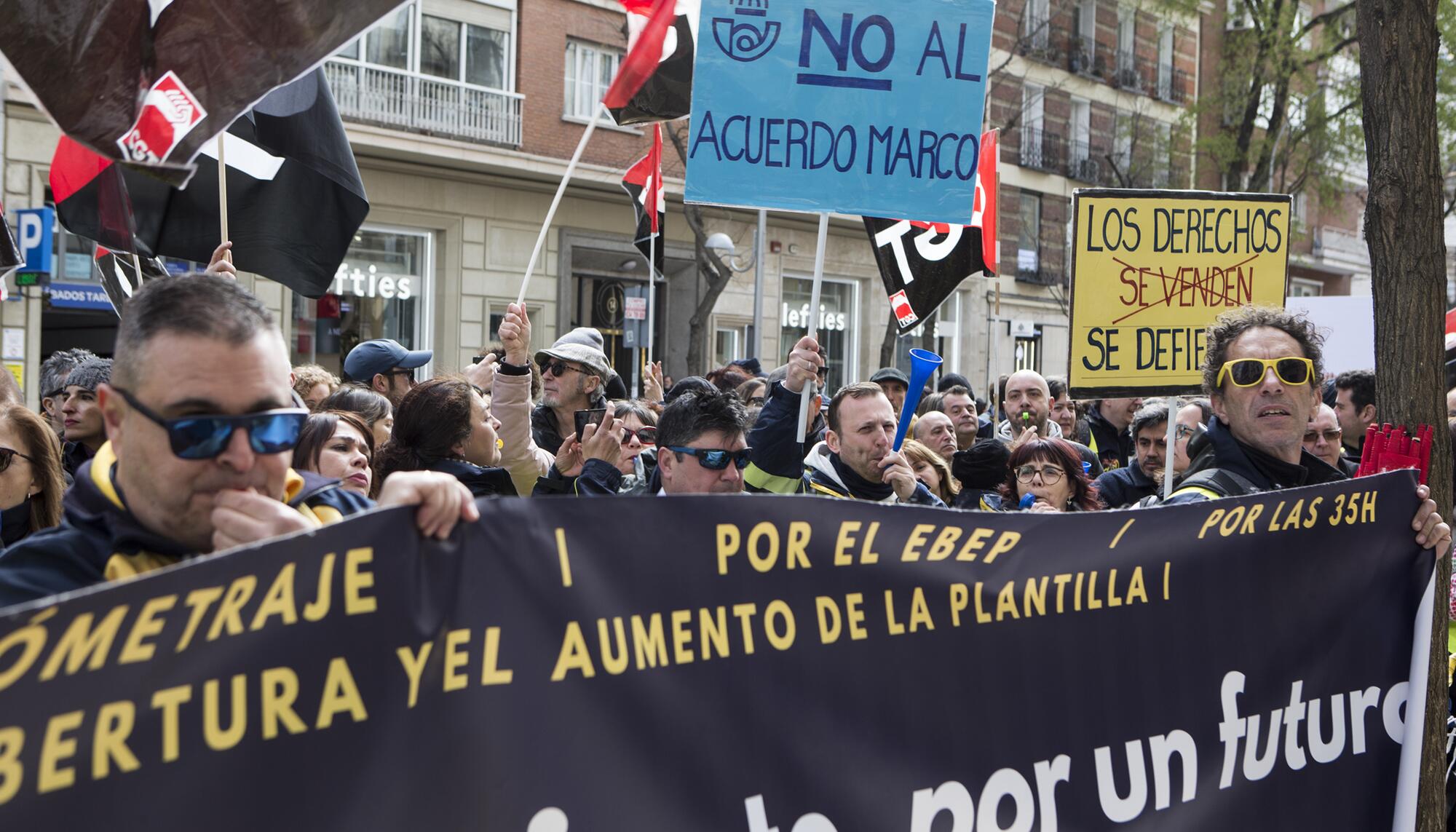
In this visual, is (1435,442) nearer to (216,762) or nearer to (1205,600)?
(1205,600)

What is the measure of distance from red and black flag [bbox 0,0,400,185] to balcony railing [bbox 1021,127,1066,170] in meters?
29.0

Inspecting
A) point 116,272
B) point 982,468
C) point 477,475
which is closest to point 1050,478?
point 982,468

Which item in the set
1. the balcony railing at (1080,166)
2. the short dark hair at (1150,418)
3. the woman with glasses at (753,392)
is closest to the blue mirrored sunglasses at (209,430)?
the short dark hair at (1150,418)

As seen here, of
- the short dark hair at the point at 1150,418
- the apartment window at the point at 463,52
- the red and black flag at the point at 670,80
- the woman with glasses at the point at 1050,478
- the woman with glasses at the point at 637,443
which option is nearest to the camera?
the woman with glasses at the point at 637,443

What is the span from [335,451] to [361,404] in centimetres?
91

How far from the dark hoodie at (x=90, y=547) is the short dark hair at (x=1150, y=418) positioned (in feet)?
18.3

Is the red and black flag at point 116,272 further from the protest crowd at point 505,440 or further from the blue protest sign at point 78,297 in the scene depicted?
the blue protest sign at point 78,297

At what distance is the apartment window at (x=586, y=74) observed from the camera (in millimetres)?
22297

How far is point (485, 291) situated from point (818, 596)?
18933mm

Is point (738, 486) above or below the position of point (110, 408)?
below

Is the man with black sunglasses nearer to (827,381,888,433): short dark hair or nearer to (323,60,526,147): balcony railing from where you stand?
(827,381,888,433): short dark hair

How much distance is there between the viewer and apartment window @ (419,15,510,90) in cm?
2067

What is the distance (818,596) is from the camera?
2.65 metres

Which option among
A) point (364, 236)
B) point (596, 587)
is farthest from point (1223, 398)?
point (364, 236)
